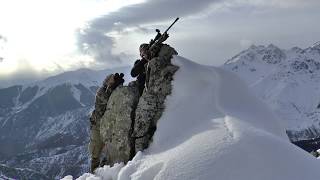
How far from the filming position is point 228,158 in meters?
28.7

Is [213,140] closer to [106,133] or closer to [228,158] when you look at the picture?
[228,158]

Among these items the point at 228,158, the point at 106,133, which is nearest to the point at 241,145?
the point at 228,158

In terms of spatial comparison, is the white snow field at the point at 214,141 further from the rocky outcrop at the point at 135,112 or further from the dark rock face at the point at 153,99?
the rocky outcrop at the point at 135,112

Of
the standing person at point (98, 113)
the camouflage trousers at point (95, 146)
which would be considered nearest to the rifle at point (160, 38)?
the standing person at point (98, 113)

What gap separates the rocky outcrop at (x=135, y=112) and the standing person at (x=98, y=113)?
5.14ft

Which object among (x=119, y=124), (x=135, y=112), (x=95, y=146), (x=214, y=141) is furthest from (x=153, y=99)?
(x=214, y=141)

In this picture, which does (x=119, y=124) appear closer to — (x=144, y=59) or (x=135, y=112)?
(x=135, y=112)

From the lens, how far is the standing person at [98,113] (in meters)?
42.5

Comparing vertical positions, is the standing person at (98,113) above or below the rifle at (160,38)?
below

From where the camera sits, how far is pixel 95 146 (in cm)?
4300

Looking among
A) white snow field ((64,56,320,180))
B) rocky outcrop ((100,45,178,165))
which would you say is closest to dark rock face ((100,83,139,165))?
rocky outcrop ((100,45,178,165))

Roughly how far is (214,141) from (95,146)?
15269mm

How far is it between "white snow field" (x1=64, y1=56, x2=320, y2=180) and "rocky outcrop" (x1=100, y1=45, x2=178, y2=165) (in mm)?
865

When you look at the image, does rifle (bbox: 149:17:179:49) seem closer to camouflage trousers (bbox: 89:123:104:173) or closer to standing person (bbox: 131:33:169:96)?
standing person (bbox: 131:33:169:96)
